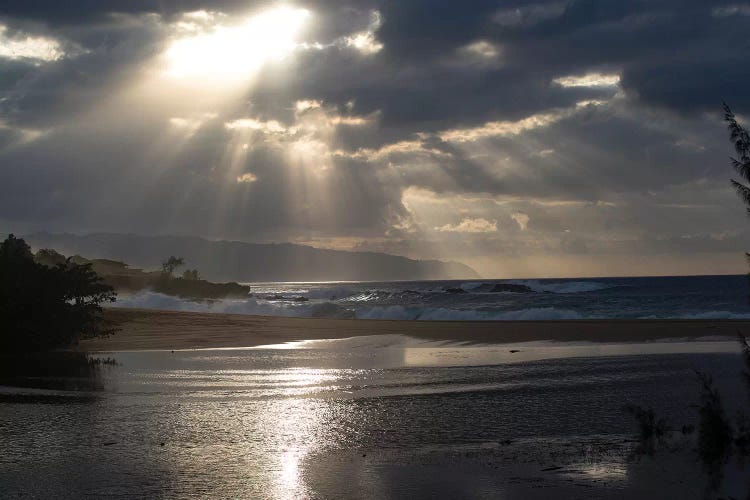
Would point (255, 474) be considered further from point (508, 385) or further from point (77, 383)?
point (77, 383)

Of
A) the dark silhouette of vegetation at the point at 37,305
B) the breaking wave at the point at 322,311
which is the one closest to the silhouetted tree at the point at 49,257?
the breaking wave at the point at 322,311

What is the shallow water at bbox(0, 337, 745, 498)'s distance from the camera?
9.95 metres

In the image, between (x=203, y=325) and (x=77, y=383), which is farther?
(x=203, y=325)

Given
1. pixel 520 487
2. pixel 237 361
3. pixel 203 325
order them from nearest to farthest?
pixel 520 487 → pixel 237 361 → pixel 203 325

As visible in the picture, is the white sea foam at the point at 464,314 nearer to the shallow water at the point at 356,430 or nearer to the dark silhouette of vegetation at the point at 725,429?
the shallow water at the point at 356,430

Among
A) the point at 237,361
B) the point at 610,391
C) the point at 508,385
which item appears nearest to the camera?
the point at 610,391

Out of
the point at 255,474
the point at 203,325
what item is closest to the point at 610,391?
the point at 255,474

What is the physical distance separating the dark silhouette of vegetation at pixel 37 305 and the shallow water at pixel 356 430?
7525 millimetres

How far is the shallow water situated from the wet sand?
9.56 metres

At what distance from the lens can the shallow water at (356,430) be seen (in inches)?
392

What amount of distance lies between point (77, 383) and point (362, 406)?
8.75 metres

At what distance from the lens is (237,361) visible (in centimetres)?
2531

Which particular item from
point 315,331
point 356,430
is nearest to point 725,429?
point 356,430

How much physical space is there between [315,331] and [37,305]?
48.3 feet
